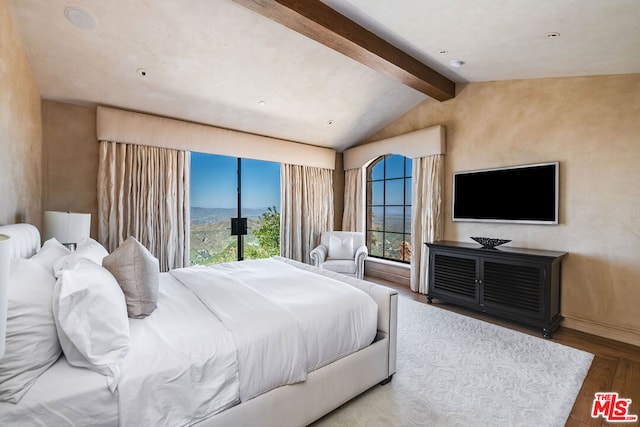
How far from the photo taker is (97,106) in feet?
11.3

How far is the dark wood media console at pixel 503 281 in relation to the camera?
296 centimetres

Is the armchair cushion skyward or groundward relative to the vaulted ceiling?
groundward

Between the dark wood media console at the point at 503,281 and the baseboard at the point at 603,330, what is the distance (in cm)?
12

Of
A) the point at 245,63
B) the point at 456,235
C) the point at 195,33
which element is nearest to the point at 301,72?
the point at 245,63

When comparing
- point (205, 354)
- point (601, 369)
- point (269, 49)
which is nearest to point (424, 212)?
point (601, 369)

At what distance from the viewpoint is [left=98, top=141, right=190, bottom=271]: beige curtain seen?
352cm

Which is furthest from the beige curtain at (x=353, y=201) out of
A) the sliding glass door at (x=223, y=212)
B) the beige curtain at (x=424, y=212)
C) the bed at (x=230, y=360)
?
the bed at (x=230, y=360)

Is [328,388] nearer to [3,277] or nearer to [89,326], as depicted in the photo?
[89,326]

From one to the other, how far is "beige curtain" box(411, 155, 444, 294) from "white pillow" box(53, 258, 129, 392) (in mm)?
3946

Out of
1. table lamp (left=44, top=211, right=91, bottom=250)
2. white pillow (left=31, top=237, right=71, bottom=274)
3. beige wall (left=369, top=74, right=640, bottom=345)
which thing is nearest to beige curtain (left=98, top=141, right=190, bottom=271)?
table lamp (left=44, top=211, right=91, bottom=250)

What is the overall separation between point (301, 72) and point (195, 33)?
1238mm

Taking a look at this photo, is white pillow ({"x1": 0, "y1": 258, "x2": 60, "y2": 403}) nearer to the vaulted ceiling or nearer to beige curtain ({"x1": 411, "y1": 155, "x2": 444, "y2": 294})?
the vaulted ceiling

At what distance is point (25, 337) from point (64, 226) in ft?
6.81

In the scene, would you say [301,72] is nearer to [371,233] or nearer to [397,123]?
[397,123]
